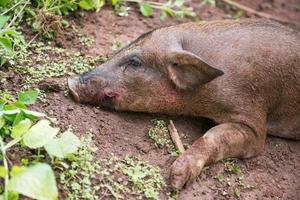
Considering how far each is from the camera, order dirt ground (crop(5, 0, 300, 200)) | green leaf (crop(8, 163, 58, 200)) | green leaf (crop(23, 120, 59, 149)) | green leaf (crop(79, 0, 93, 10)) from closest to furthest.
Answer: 1. green leaf (crop(8, 163, 58, 200))
2. green leaf (crop(23, 120, 59, 149))
3. dirt ground (crop(5, 0, 300, 200))
4. green leaf (crop(79, 0, 93, 10))

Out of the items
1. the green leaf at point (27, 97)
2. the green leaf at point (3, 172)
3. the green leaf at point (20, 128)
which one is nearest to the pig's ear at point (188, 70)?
the green leaf at point (27, 97)

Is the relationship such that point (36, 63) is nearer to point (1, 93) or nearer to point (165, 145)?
point (1, 93)

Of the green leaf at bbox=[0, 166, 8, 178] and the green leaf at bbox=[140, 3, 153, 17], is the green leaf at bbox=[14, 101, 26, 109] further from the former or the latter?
the green leaf at bbox=[140, 3, 153, 17]

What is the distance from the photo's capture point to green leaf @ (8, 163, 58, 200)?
3232 mm

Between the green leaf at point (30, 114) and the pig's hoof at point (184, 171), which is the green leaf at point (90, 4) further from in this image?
the pig's hoof at point (184, 171)

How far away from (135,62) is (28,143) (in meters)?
1.31

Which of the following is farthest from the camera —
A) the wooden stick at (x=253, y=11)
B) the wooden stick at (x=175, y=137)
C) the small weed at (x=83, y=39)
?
the wooden stick at (x=253, y=11)

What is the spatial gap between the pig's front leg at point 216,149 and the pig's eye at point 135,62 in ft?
2.43

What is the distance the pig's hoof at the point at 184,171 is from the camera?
4000 millimetres

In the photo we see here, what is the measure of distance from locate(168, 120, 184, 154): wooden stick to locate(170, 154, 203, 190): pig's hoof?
20 cm

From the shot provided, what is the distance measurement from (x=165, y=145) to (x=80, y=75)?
86cm

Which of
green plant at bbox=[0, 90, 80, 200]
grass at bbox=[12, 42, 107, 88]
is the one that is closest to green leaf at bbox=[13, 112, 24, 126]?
green plant at bbox=[0, 90, 80, 200]

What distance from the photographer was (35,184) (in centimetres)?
326

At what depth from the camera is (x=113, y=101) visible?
455 cm
